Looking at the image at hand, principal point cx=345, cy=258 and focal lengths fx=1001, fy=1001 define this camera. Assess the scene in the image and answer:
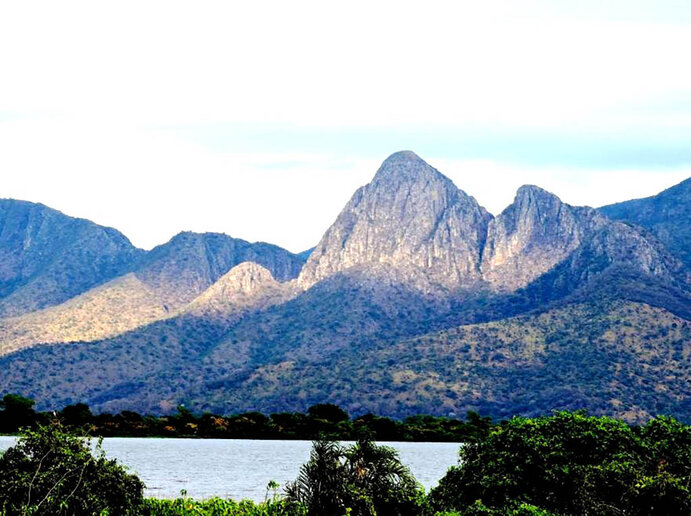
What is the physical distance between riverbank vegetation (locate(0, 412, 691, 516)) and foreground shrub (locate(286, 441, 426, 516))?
0.04 meters

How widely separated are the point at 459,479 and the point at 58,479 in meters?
17.5

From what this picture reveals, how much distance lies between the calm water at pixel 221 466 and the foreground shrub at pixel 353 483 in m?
37.6

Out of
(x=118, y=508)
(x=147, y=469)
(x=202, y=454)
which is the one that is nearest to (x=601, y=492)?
(x=118, y=508)

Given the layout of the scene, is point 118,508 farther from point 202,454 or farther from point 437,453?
point 437,453

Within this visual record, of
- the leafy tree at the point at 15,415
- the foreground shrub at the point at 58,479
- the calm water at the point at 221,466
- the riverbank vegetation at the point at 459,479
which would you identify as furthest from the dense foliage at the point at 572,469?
the leafy tree at the point at 15,415

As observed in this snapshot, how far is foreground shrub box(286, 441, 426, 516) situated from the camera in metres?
34.7

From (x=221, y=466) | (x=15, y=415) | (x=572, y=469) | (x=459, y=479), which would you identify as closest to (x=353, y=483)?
(x=459, y=479)

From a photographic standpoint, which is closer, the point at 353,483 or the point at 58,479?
the point at 353,483

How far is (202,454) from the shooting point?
16212 centimetres

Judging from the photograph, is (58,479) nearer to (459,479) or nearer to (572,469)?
(459,479)

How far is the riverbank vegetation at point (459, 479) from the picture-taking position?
35.3m

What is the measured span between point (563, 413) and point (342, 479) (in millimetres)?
15646

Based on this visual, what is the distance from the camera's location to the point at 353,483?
35.2 m

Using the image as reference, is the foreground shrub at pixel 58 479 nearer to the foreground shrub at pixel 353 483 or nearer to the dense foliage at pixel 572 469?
the foreground shrub at pixel 353 483
